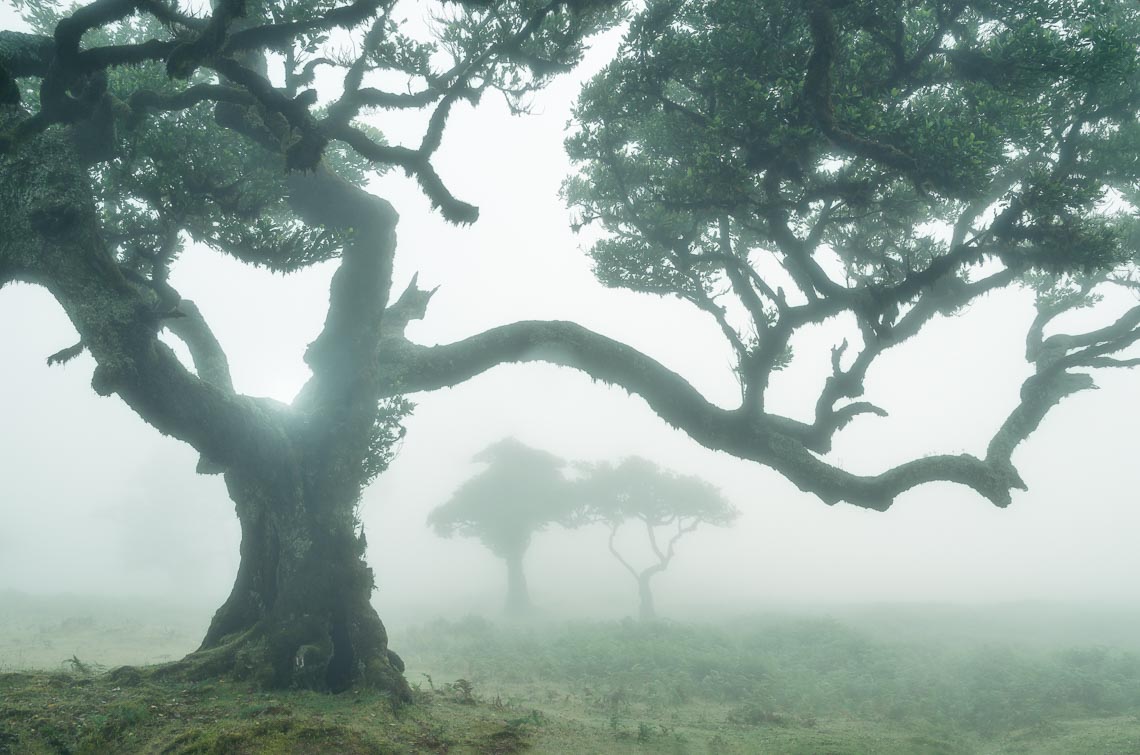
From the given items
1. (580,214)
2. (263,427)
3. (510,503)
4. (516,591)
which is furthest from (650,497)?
(263,427)

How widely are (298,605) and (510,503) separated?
39895 millimetres

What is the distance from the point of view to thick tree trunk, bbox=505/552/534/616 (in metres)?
46.0

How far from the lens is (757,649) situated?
2456 cm

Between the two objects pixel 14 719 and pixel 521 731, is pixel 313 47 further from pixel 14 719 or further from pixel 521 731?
pixel 521 731

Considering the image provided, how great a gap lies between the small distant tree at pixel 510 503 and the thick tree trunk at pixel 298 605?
39.0m

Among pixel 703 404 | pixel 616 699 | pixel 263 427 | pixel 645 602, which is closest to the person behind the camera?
pixel 263 427

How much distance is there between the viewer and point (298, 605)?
1050 centimetres

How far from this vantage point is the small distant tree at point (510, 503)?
1960 inches

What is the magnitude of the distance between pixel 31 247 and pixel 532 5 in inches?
364

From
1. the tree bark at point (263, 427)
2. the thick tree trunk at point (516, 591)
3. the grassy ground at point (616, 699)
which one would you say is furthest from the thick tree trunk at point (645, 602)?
the tree bark at point (263, 427)

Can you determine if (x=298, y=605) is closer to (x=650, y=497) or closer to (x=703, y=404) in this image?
(x=703, y=404)

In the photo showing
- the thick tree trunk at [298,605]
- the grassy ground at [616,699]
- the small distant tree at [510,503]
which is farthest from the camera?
the small distant tree at [510,503]

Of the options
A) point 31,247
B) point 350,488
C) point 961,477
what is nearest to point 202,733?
point 350,488

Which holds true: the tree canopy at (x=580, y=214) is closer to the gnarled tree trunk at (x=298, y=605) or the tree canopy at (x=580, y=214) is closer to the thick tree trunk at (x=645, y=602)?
the gnarled tree trunk at (x=298, y=605)
